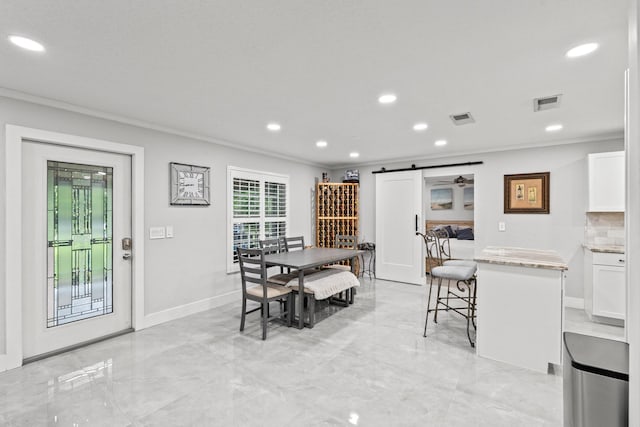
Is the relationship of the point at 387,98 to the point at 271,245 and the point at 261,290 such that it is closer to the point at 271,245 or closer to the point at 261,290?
the point at 261,290

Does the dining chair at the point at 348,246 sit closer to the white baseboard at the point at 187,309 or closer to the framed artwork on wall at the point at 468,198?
the white baseboard at the point at 187,309

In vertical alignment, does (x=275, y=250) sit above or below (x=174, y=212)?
below

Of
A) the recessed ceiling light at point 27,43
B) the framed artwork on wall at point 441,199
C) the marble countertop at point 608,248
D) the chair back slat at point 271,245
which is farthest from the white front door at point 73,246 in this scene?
the framed artwork on wall at point 441,199

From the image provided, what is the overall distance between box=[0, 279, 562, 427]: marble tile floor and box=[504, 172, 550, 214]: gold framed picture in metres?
2.38

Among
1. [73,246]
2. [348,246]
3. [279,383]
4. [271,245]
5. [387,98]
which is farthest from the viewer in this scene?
[348,246]

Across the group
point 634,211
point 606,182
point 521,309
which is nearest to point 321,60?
point 634,211

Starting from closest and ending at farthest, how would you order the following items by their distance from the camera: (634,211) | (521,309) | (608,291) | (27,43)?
(634,211), (27,43), (521,309), (608,291)

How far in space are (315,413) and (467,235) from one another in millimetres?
7158

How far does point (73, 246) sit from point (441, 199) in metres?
8.65

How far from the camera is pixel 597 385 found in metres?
1.05

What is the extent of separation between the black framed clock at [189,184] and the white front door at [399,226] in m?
3.31

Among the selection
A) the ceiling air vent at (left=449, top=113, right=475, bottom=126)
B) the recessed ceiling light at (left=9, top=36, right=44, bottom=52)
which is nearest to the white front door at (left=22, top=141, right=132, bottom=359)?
the recessed ceiling light at (left=9, top=36, right=44, bottom=52)

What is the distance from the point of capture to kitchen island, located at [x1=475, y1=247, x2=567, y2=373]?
246cm

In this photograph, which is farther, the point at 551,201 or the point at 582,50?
the point at 551,201
